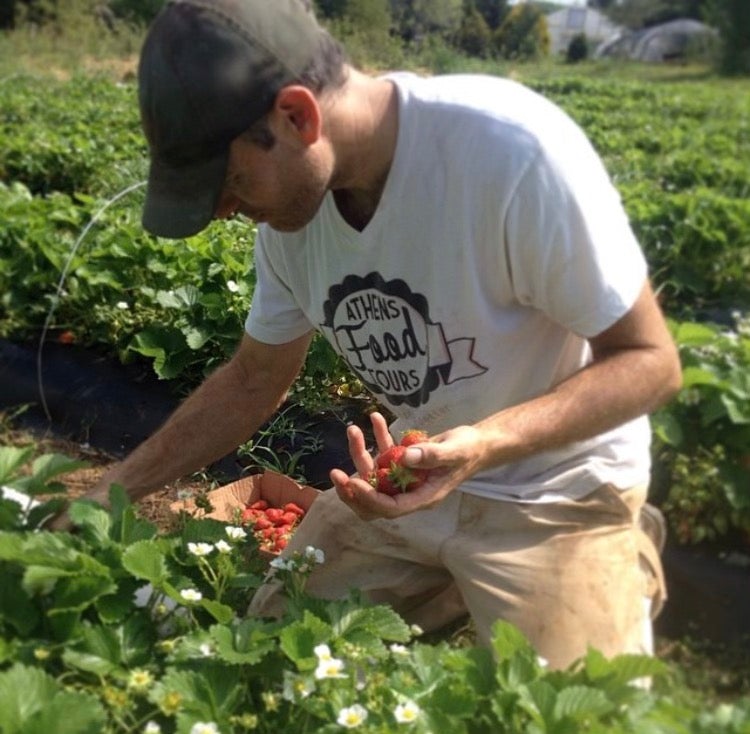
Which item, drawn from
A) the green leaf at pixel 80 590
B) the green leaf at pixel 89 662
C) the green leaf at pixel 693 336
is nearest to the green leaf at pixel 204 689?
the green leaf at pixel 89 662

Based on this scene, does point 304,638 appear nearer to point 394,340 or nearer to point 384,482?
point 384,482

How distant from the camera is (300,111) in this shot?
2107 mm

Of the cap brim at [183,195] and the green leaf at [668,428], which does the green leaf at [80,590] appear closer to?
the cap brim at [183,195]

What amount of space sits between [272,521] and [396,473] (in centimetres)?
156

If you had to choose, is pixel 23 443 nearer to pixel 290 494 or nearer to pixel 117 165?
pixel 290 494

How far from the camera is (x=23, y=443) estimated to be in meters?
4.69

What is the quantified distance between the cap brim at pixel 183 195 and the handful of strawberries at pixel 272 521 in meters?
1.22

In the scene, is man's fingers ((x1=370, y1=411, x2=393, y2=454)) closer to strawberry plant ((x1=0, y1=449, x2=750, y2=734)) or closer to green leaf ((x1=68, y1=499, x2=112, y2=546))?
strawberry plant ((x1=0, y1=449, x2=750, y2=734))

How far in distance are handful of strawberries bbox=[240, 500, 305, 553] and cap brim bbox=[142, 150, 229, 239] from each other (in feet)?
3.99

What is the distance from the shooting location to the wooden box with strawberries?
11.5ft

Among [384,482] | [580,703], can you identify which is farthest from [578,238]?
[580,703]

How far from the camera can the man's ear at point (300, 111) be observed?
2080 mm

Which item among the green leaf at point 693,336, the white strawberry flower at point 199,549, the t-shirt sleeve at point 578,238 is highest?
the t-shirt sleeve at point 578,238

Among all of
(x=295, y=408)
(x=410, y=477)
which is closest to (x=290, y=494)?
(x=295, y=408)
